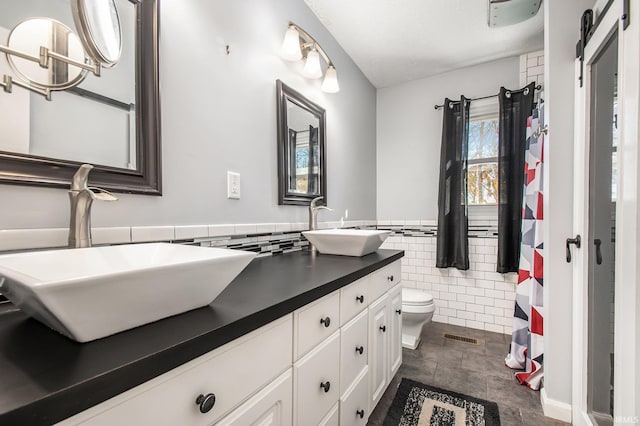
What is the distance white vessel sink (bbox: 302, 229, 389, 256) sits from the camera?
4.99ft

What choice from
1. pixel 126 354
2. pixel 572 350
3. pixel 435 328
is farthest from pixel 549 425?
pixel 126 354

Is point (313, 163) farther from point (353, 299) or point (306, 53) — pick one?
point (353, 299)

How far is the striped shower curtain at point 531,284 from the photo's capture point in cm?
178

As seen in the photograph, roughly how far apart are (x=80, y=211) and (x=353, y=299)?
3.22ft

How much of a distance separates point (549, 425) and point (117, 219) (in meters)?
2.21

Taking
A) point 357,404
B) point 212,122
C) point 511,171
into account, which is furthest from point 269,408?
point 511,171

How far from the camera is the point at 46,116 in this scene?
81 cm

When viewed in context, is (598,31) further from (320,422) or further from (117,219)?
(117,219)

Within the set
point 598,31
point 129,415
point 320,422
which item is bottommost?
point 320,422

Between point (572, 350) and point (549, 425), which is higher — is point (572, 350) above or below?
above

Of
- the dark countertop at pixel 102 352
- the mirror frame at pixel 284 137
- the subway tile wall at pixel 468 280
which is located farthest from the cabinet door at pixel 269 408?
the subway tile wall at pixel 468 280

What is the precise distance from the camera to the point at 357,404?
1276mm

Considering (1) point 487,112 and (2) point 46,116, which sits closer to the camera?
(2) point 46,116

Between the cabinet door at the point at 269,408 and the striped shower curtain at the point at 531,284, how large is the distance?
1728 mm
